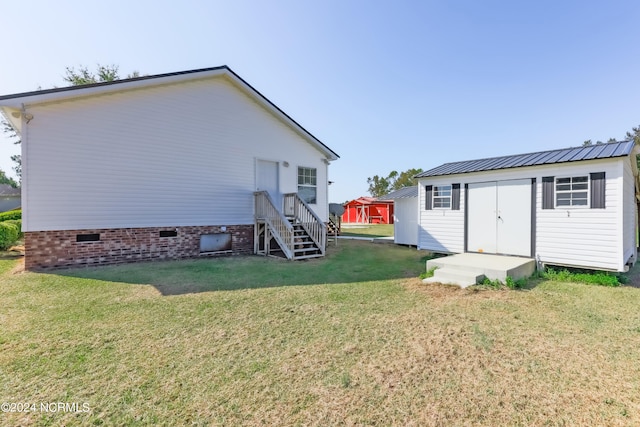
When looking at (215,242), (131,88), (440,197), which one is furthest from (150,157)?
(440,197)

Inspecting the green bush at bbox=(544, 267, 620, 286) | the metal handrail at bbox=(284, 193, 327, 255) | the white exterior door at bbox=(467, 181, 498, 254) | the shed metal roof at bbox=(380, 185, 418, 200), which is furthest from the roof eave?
the green bush at bbox=(544, 267, 620, 286)

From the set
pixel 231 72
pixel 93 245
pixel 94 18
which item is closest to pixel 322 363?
pixel 93 245

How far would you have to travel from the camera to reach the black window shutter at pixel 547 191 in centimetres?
720

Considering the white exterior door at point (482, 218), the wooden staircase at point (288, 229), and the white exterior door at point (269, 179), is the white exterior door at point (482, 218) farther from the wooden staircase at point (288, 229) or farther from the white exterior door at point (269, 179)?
the white exterior door at point (269, 179)

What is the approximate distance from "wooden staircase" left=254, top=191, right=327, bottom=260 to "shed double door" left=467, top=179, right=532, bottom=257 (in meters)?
4.76

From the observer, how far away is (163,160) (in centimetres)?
885

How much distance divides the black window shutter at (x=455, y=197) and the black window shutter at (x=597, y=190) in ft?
9.97

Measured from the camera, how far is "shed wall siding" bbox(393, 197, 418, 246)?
41.8 ft

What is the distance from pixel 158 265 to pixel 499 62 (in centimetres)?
1411

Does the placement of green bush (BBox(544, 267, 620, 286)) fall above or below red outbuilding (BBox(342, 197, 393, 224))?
below

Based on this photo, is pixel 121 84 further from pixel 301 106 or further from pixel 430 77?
pixel 430 77

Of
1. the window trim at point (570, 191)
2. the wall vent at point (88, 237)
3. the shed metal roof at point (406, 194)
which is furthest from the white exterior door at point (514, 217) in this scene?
the wall vent at point (88, 237)

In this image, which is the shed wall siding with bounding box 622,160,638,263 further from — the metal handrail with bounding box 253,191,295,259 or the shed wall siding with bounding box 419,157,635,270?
the metal handrail with bounding box 253,191,295,259

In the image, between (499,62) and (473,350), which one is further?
(499,62)
